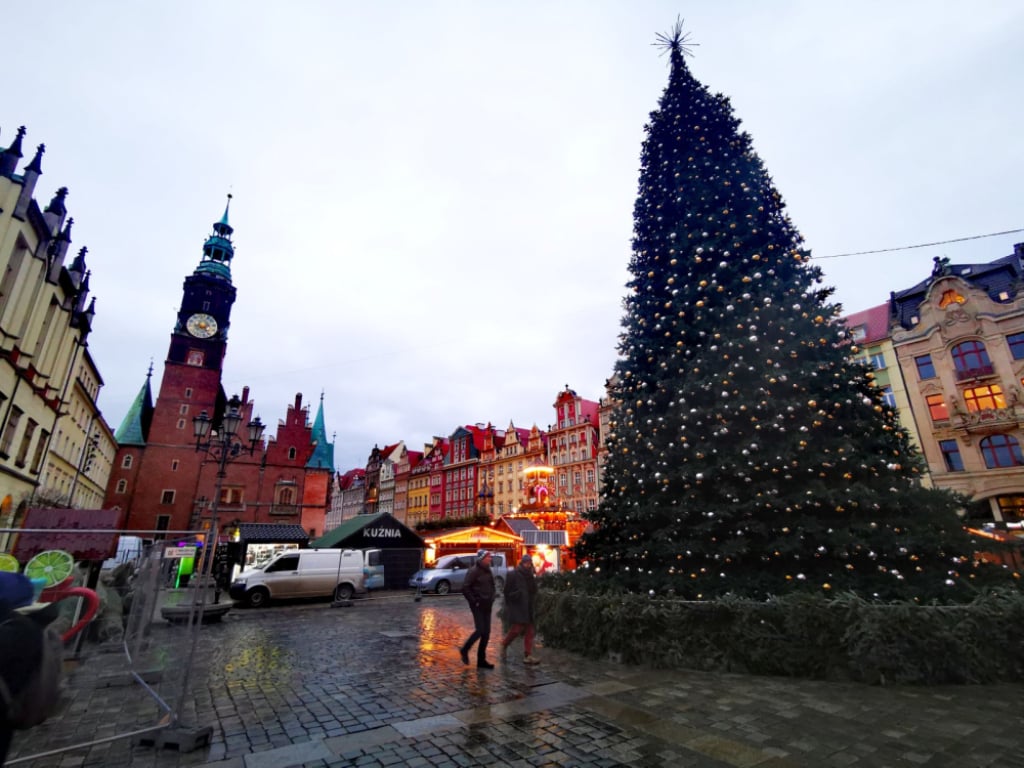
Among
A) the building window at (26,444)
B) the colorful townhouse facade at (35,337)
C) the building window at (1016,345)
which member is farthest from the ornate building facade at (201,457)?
the building window at (1016,345)

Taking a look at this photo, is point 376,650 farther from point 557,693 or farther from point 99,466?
point 99,466

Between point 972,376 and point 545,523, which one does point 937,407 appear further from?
point 545,523

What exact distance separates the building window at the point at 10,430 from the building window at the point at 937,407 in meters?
46.6

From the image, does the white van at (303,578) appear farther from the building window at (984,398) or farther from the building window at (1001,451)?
the building window at (984,398)

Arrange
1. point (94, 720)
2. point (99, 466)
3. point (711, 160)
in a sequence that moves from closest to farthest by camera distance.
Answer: point (94, 720)
point (711, 160)
point (99, 466)

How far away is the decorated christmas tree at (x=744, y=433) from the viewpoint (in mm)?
7488

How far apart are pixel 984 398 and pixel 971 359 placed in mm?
2515

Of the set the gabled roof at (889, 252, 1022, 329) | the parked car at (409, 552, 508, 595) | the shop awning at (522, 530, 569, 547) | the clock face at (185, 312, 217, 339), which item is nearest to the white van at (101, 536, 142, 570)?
the parked car at (409, 552, 508, 595)

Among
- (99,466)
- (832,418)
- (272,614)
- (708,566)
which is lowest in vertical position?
(272,614)

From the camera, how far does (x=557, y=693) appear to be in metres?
6.30

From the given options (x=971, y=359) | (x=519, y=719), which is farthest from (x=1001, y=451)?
(x=519, y=719)

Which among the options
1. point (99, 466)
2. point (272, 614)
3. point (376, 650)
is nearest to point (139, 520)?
point (99, 466)

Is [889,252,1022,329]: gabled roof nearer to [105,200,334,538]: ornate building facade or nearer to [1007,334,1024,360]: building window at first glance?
[1007,334,1024,360]: building window

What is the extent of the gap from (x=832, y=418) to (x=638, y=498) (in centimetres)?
361
